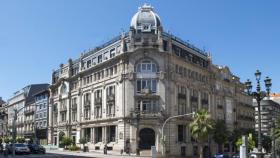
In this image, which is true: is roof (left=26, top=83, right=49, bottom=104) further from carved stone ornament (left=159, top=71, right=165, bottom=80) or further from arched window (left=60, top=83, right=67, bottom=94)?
carved stone ornament (left=159, top=71, right=165, bottom=80)

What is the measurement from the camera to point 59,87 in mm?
97250

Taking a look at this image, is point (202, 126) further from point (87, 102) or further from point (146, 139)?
point (87, 102)

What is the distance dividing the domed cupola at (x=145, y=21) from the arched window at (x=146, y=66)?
5768 millimetres

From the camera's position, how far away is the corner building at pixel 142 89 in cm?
6962

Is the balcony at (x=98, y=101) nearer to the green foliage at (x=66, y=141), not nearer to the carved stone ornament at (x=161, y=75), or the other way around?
the green foliage at (x=66, y=141)

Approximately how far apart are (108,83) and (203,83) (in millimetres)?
18756

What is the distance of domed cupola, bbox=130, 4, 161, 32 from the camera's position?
73.2 metres

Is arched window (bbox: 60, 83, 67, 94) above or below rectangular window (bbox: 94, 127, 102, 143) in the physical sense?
above

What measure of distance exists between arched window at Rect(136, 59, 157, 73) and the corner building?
0.16m

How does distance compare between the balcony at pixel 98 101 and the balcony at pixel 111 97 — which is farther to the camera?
the balcony at pixel 98 101

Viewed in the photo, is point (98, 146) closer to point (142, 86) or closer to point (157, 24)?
point (142, 86)

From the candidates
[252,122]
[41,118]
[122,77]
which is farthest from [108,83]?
[252,122]

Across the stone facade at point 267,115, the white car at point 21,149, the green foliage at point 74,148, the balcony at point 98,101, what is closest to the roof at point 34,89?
the green foliage at point 74,148

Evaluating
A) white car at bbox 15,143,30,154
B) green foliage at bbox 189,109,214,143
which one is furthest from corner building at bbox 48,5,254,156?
white car at bbox 15,143,30,154
